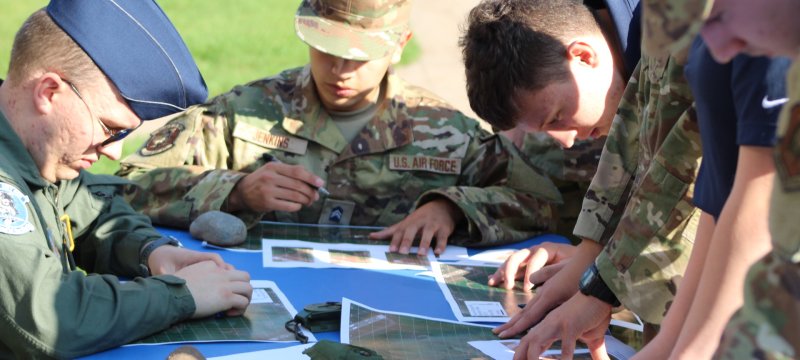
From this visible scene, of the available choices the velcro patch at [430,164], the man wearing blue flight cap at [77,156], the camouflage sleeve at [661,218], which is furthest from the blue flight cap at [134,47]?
the velcro patch at [430,164]

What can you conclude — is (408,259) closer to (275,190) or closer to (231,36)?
(275,190)

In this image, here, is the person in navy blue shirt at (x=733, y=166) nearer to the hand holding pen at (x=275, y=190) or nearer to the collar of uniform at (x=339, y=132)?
the hand holding pen at (x=275, y=190)

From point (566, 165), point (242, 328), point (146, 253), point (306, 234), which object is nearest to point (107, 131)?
point (146, 253)

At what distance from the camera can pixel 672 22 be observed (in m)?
0.93

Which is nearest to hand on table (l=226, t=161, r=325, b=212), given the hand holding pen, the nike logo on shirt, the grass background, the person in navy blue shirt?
the hand holding pen

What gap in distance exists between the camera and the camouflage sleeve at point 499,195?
302 centimetres

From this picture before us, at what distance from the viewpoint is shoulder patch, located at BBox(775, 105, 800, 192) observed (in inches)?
35.1

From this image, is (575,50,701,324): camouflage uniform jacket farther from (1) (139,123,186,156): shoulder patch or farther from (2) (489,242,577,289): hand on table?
(1) (139,123,186,156): shoulder patch

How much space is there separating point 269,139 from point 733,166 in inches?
81.7

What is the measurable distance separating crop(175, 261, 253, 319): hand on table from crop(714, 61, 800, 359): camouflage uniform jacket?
142cm

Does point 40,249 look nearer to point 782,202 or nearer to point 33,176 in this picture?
point 33,176

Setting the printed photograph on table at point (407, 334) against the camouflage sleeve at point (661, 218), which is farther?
the printed photograph on table at point (407, 334)

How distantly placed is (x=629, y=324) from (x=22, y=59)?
4.70 ft

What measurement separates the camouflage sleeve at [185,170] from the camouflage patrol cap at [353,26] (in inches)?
16.5
